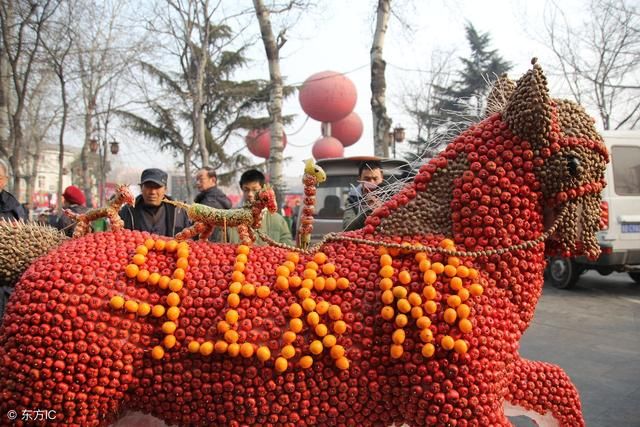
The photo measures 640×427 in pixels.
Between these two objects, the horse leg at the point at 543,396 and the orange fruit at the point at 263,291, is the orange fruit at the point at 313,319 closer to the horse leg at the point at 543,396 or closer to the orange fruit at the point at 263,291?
the orange fruit at the point at 263,291

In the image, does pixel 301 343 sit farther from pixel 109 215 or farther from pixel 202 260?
pixel 109 215

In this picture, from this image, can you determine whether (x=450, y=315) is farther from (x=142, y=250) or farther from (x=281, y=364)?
(x=142, y=250)

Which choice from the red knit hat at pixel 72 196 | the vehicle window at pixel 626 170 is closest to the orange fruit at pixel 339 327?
the red knit hat at pixel 72 196

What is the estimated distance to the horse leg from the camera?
1.64 m

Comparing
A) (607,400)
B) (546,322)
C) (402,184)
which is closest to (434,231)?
(402,184)

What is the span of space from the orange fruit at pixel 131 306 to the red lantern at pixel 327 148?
1059cm

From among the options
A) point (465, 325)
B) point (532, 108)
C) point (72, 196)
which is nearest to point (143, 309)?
point (465, 325)

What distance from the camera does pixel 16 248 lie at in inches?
62.5

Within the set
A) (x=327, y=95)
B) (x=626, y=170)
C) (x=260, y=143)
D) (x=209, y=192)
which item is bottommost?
(x=209, y=192)

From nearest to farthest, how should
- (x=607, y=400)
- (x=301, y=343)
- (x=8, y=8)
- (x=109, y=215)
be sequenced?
(x=301, y=343), (x=109, y=215), (x=607, y=400), (x=8, y=8)

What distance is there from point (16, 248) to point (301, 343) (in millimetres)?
1042

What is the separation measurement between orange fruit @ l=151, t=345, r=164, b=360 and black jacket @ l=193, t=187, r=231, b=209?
7.09 ft

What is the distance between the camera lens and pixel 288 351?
1.40 m

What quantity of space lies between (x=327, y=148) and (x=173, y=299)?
10729mm
